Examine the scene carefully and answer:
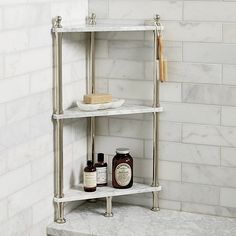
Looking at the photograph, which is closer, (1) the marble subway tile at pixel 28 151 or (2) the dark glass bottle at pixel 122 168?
(1) the marble subway tile at pixel 28 151

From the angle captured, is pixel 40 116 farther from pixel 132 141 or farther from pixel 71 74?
pixel 132 141

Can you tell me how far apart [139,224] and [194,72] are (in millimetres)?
615

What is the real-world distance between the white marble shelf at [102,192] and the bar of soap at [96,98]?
1.16 ft

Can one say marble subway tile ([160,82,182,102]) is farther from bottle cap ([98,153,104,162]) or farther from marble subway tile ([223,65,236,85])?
bottle cap ([98,153,104,162])

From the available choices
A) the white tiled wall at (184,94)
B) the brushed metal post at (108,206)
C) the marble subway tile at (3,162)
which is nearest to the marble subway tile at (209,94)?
the white tiled wall at (184,94)

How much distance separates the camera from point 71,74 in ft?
8.02

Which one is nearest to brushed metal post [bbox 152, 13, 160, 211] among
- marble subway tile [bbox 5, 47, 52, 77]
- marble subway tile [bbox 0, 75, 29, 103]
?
marble subway tile [bbox 5, 47, 52, 77]

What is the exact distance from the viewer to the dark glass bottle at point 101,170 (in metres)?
2.51

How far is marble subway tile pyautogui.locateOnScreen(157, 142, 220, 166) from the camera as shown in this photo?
247 centimetres

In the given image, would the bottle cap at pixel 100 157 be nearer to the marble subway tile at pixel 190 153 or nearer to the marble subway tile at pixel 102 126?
the marble subway tile at pixel 102 126

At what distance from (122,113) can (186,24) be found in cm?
42

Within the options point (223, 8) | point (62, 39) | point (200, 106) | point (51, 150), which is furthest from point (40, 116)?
point (223, 8)

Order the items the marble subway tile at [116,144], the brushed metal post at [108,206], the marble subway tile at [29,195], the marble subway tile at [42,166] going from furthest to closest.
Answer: the marble subway tile at [116,144] → the brushed metal post at [108,206] → the marble subway tile at [42,166] → the marble subway tile at [29,195]

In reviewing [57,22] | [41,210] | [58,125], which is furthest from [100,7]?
[41,210]
